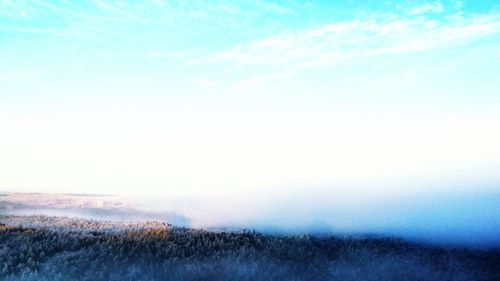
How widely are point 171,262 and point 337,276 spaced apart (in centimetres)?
495

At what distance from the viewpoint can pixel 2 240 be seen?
15516 mm

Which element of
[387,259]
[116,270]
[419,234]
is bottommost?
[116,270]

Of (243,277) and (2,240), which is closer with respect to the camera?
(243,277)

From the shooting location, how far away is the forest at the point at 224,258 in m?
12.5

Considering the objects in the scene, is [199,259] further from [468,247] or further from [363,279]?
[468,247]

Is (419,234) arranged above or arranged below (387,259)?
above

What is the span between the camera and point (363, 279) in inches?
541

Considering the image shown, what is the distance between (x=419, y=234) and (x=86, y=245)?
15.0m

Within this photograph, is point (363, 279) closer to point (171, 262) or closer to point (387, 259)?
point (387, 259)

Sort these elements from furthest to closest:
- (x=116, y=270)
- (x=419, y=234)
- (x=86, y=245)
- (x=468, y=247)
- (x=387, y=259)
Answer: (x=419, y=234), (x=468, y=247), (x=387, y=259), (x=86, y=245), (x=116, y=270)

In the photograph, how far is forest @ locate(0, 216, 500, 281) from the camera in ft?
41.0

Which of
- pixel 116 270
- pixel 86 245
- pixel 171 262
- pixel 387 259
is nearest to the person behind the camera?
pixel 116 270

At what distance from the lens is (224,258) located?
46.4 ft

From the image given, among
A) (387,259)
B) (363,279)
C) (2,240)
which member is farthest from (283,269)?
(2,240)
